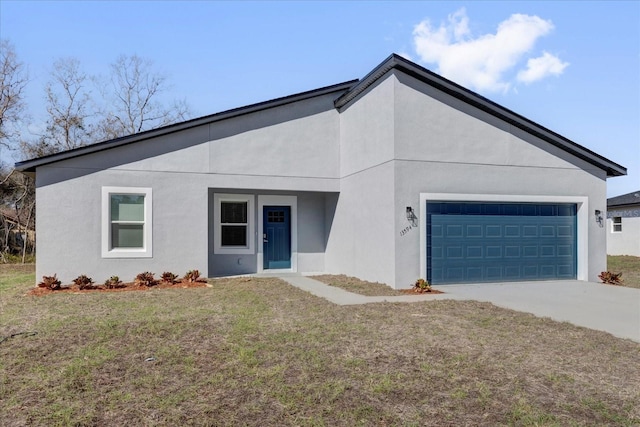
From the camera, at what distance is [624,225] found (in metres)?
27.4

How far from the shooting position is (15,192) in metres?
27.3

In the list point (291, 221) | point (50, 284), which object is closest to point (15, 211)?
point (50, 284)

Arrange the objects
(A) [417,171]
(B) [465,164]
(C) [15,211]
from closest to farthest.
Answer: (A) [417,171], (B) [465,164], (C) [15,211]

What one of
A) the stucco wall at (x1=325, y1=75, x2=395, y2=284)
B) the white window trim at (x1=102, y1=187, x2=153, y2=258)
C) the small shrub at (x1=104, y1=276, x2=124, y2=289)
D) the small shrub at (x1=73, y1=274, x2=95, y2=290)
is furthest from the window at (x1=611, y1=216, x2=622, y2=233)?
the small shrub at (x1=73, y1=274, x2=95, y2=290)

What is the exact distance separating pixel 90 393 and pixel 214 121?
10587 millimetres

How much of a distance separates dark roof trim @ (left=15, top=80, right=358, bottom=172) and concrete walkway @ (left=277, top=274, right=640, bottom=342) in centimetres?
544

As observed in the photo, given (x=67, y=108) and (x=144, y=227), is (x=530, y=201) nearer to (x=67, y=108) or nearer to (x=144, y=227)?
(x=144, y=227)

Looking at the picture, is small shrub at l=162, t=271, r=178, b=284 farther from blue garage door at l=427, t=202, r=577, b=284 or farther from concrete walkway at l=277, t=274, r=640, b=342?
blue garage door at l=427, t=202, r=577, b=284

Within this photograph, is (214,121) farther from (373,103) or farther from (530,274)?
(530,274)

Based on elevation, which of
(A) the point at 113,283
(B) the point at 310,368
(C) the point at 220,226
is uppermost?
(C) the point at 220,226

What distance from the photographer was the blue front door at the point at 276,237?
15664mm

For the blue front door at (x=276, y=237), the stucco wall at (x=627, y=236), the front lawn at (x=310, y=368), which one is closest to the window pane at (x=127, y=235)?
the blue front door at (x=276, y=237)

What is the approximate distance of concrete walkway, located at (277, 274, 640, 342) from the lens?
840 centimetres

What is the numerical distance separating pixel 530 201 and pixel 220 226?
9.83 m
